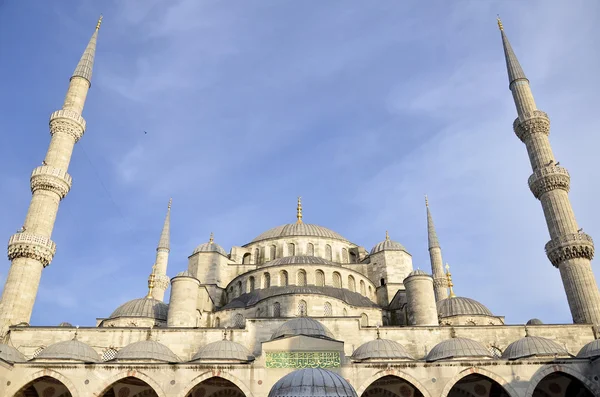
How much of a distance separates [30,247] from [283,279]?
1110 centimetres

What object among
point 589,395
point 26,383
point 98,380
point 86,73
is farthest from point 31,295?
point 589,395

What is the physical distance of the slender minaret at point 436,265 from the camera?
29.5 meters

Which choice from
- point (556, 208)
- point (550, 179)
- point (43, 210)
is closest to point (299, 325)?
point (43, 210)

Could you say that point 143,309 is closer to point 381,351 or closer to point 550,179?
point 381,351

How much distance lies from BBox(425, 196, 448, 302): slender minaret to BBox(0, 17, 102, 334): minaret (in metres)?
20.8

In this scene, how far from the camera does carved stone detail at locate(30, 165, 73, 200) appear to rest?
22828 mm

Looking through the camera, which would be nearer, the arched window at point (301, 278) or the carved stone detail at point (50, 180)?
the carved stone detail at point (50, 180)

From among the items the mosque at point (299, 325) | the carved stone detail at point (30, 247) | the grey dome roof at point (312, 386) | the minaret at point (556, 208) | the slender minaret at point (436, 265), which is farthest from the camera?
the slender minaret at point (436, 265)

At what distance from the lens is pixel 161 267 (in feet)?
102

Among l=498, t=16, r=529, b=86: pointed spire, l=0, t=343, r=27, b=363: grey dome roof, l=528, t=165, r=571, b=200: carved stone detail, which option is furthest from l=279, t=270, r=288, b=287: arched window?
l=498, t=16, r=529, b=86: pointed spire

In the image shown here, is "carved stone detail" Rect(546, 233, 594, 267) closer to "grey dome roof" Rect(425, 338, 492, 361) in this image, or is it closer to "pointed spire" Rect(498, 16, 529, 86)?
"grey dome roof" Rect(425, 338, 492, 361)

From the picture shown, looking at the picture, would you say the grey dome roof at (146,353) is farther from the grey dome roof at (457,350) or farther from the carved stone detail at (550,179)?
the carved stone detail at (550,179)

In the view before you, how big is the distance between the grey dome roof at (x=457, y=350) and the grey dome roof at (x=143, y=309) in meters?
12.7

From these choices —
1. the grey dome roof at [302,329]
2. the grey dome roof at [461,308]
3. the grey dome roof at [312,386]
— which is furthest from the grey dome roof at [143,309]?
the grey dome roof at [312,386]
